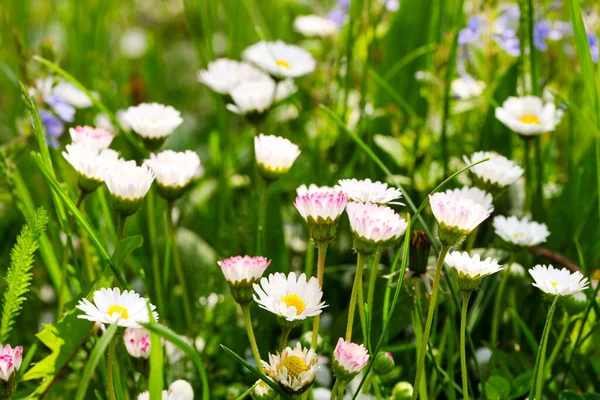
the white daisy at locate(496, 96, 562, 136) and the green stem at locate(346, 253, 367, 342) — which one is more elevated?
the white daisy at locate(496, 96, 562, 136)

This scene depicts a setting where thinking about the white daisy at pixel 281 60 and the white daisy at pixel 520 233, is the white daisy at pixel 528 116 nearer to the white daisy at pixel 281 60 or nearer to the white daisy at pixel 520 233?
the white daisy at pixel 520 233

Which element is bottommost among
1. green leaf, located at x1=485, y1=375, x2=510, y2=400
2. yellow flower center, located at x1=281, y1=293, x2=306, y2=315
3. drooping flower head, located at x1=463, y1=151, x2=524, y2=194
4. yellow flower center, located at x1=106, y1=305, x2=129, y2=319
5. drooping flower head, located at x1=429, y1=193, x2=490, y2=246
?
green leaf, located at x1=485, y1=375, x2=510, y2=400

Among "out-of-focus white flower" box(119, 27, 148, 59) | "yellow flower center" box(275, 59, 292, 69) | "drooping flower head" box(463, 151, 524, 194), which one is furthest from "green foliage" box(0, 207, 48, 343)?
"out-of-focus white flower" box(119, 27, 148, 59)

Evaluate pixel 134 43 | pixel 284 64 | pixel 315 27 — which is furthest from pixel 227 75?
pixel 134 43

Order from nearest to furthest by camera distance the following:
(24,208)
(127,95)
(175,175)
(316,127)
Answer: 1. (175,175)
2. (24,208)
3. (316,127)
4. (127,95)

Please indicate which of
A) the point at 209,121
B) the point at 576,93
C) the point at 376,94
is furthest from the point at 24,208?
the point at 576,93

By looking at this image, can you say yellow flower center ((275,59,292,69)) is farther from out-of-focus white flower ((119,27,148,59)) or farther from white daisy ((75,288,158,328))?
out-of-focus white flower ((119,27,148,59))

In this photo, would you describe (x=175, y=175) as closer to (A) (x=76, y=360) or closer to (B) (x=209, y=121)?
(A) (x=76, y=360)
